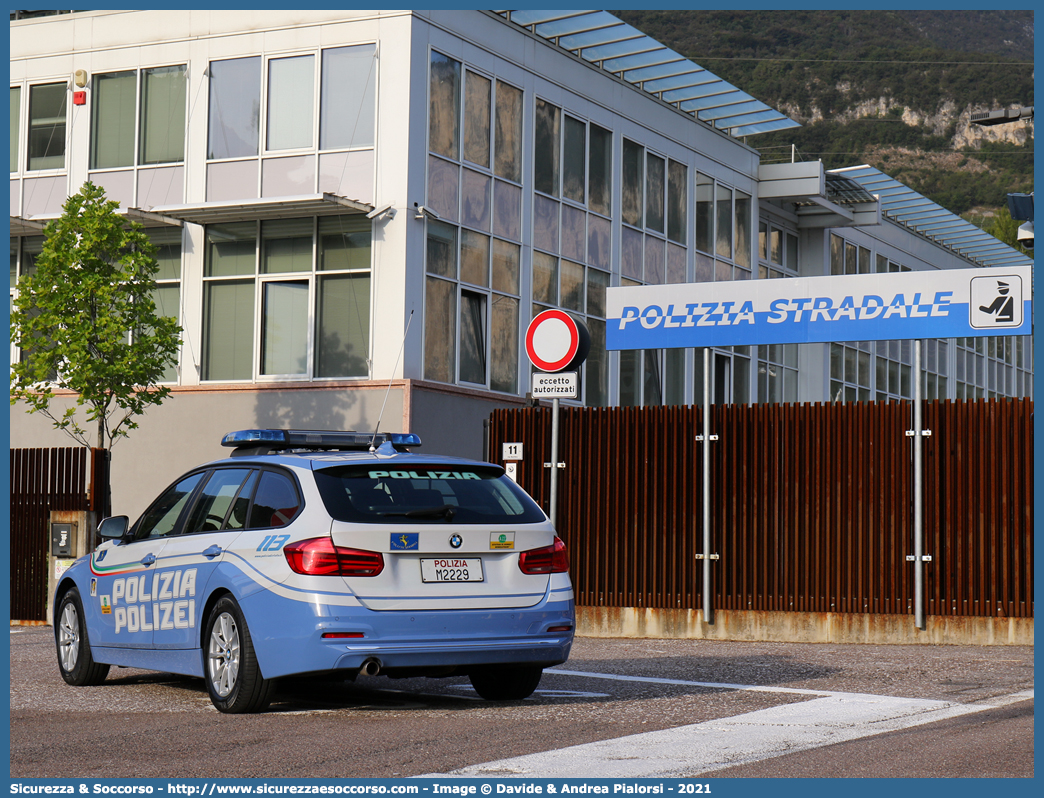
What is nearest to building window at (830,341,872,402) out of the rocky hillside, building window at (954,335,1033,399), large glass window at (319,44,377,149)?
building window at (954,335,1033,399)

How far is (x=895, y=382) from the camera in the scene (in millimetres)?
44688

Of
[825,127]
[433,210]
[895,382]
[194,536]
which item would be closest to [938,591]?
[194,536]

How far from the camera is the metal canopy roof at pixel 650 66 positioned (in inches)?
1072

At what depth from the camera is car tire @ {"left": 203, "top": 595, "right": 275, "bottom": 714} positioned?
8.43 metres

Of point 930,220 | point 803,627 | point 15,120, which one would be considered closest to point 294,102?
point 15,120

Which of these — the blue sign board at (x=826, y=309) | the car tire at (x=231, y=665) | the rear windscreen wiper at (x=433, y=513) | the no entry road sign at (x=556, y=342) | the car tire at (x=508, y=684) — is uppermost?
the blue sign board at (x=826, y=309)

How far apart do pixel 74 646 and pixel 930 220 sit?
39.1m

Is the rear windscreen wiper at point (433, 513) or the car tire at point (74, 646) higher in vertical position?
the rear windscreen wiper at point (433, 513)

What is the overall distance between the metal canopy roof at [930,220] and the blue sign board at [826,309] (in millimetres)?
22478

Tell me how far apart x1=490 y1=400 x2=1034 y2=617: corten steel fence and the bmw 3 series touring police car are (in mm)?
5580

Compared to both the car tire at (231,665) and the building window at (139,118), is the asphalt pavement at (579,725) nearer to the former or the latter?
the car tire at (231,665)

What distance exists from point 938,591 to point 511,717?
21.3 feet

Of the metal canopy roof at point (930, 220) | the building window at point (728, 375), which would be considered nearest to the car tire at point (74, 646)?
the building window at point (728, 375)

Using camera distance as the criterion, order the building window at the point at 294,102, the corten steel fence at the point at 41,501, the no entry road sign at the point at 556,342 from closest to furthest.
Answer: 1. the no entry road sign at the point at 556,342
2. the corten steel fence at the point at 41,501
3. the building window at the point at 294,102
